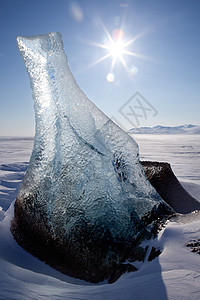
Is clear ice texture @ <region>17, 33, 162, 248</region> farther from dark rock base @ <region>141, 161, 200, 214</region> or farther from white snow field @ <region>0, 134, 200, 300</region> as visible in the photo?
dark rock base @ <region>141, 161, 200, 214</region>

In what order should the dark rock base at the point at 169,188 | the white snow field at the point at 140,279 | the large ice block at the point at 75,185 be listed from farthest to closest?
the dark rock base at the point at 169,188 → the large ice block at the point at 75,185 → the white snow field at the point at 140,279

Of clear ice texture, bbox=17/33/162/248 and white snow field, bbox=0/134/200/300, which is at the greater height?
clear ice texture, bbox=17/33/162/248

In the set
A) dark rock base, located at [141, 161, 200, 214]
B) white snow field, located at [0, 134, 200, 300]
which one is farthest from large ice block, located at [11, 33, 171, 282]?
dark rock base, located at [141, 161, 200, 214]

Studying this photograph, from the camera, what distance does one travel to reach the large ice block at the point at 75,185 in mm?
1889

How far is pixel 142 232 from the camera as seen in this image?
1.93m

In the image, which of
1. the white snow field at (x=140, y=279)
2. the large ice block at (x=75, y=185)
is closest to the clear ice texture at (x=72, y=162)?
the large ice block at (x=75, y=185)

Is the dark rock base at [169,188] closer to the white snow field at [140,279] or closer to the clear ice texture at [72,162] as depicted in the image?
the clear ice texture at [72,162]

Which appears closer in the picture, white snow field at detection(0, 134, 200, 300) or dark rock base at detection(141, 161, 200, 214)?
white snow field at detection(0, 134, 200, 300)

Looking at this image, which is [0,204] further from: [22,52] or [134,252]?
[134,252]

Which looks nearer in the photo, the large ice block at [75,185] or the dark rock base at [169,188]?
the large ice block at [75,185]

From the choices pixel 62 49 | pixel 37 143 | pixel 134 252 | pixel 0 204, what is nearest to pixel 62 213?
pixel 134 252

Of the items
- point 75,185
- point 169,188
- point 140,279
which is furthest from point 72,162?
point 169,188

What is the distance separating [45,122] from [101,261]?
1.58 m

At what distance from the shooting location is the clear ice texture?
1979mm
